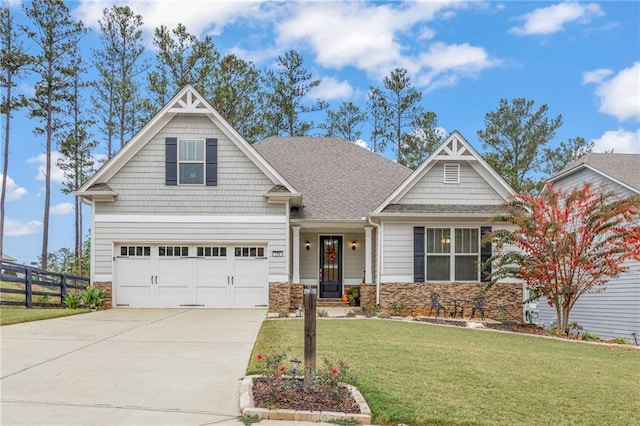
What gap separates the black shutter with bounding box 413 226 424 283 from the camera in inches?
652

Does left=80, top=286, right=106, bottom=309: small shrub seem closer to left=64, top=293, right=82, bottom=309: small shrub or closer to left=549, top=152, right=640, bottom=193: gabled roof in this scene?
left=64, top=293, right=82, bottom=309: small shrub

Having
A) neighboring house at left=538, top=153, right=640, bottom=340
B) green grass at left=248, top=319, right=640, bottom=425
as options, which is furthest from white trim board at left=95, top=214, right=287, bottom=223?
neighboring house at left=538, top=153, right=640, bottom=340

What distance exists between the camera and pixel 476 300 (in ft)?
52.5

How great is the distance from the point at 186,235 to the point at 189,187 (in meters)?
1.41

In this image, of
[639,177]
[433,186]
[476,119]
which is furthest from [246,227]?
[476,119]

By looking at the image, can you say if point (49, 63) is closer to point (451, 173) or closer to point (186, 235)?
point (186, 235)

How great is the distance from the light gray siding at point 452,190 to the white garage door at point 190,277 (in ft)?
16.4

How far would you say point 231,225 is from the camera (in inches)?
650

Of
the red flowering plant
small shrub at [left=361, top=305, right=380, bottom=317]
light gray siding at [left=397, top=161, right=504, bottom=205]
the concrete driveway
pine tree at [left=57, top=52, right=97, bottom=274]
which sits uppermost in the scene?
pine tree at [left=57, top=52, right=97, bottom=274]

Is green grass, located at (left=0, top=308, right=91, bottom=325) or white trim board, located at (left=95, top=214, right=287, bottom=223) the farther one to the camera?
white trim board, located at (left=95, top=214, right=287, bottom=223)

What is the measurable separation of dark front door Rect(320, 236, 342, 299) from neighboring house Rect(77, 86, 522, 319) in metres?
2.07

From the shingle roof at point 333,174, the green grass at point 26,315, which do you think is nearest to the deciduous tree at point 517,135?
the shingle roof at point 333,174

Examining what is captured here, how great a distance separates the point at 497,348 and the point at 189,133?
423 inches

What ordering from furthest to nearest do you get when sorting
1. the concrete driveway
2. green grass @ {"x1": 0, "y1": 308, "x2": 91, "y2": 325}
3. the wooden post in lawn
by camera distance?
green grass @ {"x1": 0, "y1": 308, "x2": 91, "y2": 325} → the wooden post in lawn → the concrete driveway
